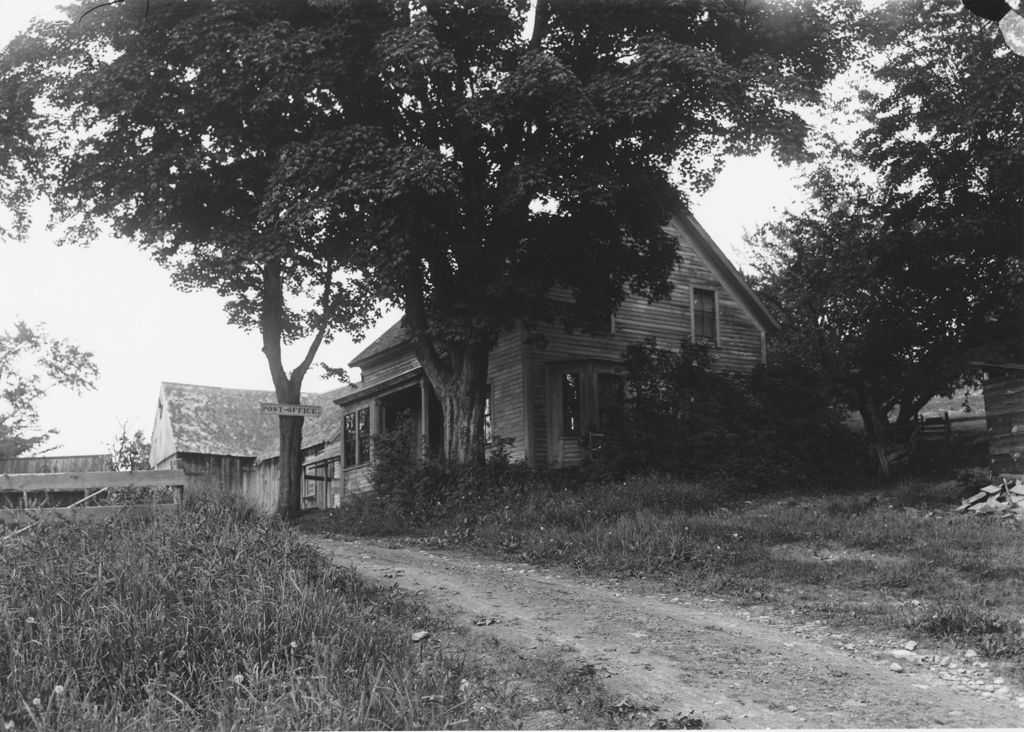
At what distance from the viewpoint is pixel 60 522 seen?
31.2 ft

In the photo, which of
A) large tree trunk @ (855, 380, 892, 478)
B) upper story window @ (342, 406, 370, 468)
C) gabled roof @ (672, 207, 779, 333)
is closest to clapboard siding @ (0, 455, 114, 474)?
upper story window @ (342, 406, 370, 468)

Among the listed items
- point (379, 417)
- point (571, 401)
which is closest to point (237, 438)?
point (379, 417)

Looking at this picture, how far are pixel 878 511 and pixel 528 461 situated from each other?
11.3 m

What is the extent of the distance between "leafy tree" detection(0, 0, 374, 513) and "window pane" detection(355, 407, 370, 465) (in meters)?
8.38

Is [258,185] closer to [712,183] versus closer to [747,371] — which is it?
[712,183]

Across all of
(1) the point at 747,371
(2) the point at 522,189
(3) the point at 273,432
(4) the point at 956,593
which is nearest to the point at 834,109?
(1) the point at 747,371

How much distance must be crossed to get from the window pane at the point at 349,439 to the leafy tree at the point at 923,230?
16.0 meters

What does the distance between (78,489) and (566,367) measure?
1677 cm

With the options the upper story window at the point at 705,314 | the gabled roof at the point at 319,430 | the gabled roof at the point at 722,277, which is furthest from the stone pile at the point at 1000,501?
the gabled roof at the point at 319,430

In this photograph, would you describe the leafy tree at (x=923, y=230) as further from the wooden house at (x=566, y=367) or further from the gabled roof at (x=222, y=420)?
the gabled roof at (x=222, y=420)

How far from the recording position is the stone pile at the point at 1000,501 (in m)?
14.6

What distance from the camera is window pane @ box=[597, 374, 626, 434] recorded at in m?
22.3

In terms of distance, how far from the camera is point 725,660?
7691 millimetres

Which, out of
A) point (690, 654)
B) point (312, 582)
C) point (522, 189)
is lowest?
point (690, 654)
